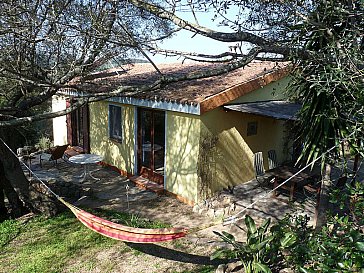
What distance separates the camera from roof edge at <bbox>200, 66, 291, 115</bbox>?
884 cm

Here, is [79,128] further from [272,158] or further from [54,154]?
[272,158]

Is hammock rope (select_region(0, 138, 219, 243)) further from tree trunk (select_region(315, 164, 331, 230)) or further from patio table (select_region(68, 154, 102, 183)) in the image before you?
patio table (select_region(68, 154, 102, 183))

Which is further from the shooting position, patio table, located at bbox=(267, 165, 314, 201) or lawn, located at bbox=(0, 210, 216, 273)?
patio table, located at bbox=(267, 165, 314, 201)

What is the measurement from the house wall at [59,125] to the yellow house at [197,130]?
449cm

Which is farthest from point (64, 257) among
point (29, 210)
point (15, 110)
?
point (15, 110)

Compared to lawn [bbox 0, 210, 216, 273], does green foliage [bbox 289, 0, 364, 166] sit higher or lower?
higher

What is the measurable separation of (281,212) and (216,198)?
75.6 inches

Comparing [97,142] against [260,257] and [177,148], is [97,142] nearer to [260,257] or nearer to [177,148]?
[177,148]

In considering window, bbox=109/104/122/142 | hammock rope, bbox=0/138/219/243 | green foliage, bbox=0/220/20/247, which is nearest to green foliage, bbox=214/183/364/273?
hammock rope, bbox=0/138/219/243

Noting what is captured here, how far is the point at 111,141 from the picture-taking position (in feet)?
42.6

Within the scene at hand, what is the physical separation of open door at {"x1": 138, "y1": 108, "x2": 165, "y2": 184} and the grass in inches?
99.8

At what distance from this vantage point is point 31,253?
712cm

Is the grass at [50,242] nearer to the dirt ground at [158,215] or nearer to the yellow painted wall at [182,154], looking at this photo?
the dirt ground at [158,215]

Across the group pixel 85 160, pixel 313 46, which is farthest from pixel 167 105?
pixel 313 46
